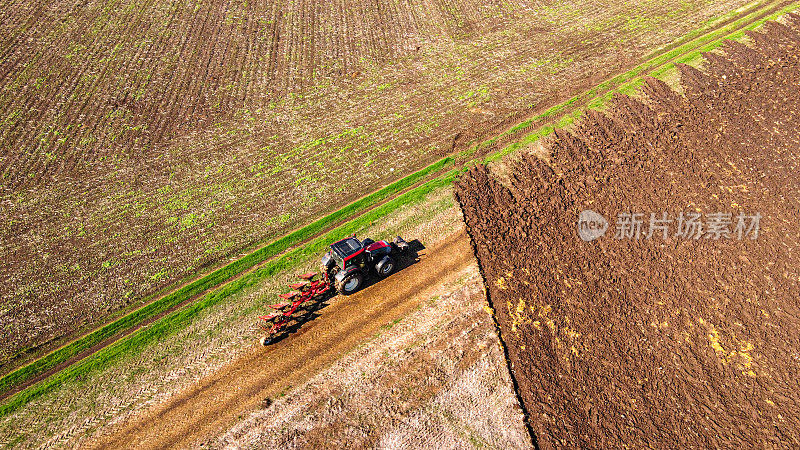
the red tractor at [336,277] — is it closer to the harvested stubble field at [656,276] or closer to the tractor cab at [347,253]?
the tractor cab at [347,253]

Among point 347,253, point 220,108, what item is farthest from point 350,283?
point 220,108

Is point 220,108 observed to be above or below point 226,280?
above

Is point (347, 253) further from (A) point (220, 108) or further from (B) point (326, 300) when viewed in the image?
(A) point (220, 108)

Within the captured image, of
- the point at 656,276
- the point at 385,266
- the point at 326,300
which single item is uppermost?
the point at 385,266

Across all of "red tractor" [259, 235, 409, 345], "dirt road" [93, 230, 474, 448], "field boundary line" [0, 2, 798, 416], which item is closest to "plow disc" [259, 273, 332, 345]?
"red tractor" [259, 235, 409, 345]

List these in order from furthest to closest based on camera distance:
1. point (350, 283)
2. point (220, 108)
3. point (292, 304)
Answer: point (220, 108)
point (350, 283)
point (292, 304)

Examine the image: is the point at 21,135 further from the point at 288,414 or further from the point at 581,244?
the point at 581,244

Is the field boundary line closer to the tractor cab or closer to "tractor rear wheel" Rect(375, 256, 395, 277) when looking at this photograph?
the tractor cab
